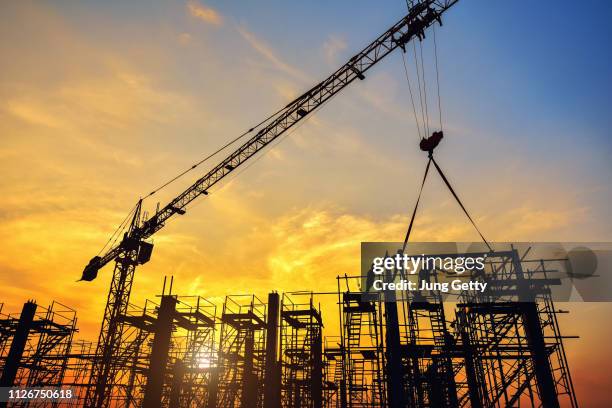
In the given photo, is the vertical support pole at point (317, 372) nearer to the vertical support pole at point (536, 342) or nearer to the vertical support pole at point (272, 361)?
the vertical support pole at point (272, 361)

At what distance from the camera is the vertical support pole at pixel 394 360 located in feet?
55.8

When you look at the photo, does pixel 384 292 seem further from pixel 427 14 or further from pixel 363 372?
pixel 427 14

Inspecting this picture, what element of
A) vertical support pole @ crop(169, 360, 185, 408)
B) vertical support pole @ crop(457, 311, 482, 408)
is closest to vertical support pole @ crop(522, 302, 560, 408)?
vertical support pole @ crop(457, 311, 482, 408)

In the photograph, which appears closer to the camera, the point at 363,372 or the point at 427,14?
the point at 363,372

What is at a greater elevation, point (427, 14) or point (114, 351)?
point (427, 14)

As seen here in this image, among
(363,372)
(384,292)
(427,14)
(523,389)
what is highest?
(427,14)

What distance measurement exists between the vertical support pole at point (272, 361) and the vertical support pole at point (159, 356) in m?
5.56

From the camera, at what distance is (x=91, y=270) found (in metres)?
51.2

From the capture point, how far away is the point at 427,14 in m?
34.4

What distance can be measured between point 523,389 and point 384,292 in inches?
300

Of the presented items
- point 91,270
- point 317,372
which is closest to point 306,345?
point 317,372

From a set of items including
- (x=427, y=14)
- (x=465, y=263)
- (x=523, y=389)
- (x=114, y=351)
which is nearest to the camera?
(x=523, y=389)

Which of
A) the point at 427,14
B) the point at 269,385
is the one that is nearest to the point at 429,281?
the point at 269,385

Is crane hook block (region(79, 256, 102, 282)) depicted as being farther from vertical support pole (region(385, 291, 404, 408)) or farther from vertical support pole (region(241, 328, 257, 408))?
vertical support pole (region(385, 291, 404, 408))
